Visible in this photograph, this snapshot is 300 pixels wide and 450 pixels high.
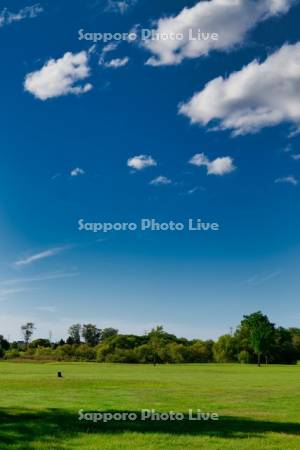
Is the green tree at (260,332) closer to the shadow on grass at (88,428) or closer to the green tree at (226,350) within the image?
the green tree at (226,350)

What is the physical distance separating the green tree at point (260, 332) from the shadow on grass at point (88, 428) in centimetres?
11276

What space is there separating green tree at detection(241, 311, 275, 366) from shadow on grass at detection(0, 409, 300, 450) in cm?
11276

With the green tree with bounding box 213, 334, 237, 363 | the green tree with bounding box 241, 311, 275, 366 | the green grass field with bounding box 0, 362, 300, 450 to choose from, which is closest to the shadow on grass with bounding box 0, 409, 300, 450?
the green grass field with bounding box 0, 362, 300, 450

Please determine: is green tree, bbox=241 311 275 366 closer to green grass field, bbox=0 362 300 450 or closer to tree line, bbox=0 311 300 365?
tree line, bbox=0 311 300 365

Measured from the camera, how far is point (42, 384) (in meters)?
49.8

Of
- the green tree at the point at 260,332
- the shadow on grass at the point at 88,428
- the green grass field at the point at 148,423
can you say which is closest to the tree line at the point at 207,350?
the green tree at the point at 260,332

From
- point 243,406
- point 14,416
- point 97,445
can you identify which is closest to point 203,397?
point 243,406

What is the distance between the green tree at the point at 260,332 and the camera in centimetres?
13738

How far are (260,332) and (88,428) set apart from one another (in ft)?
390

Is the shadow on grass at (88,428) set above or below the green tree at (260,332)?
below

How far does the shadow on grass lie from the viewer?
2142cm

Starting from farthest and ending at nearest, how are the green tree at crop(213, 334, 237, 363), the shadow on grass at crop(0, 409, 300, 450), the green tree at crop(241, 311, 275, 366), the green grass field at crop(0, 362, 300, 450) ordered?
the green tree at crop(213, 334, 237, 363) → the green tree at crop(241, 311, 275, 366) → the shadow on grass at crop(0, 409, 300, 450) → the green grass field at crop(0, 362, 300, 450)

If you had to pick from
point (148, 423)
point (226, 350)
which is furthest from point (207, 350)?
point (148, 423)

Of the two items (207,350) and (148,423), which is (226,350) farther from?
(148,423)
